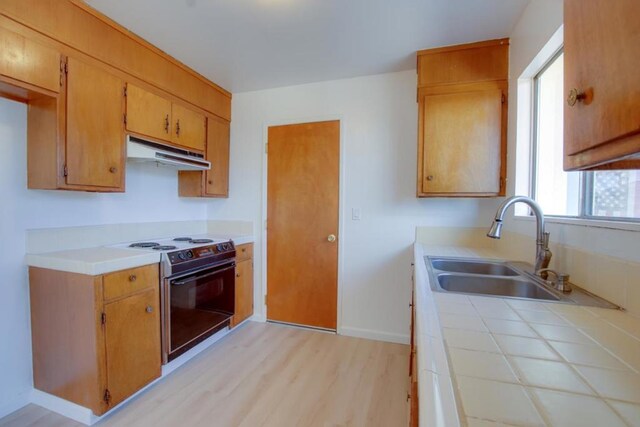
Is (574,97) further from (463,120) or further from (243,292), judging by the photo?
(243,292)

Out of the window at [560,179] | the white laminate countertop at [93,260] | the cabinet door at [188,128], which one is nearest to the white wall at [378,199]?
the window at [560,179]

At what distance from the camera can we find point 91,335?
4.93ft

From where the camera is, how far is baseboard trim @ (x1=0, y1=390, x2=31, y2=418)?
5.21 ft

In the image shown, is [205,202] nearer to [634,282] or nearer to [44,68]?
[44,68]

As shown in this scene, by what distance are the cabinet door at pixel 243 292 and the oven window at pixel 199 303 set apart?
0.11 m

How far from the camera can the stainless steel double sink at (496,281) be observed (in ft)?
3.24

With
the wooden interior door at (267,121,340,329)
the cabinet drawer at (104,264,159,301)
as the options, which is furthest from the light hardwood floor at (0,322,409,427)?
the cabinet drawer at (104,264,159,301)

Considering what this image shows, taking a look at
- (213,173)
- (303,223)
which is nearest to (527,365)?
(303,223)

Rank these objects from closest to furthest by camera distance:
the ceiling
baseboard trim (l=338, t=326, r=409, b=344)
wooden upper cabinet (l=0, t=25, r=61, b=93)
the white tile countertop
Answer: the white tile countertop < wooden upper cabinet (l=0, t=25, r=61, b=93) < the ceiling < baseboard trim (l=338, t=326, r=409, b=344)

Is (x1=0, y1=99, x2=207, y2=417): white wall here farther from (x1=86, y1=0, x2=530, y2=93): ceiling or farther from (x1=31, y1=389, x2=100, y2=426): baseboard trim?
(x1=86, y1=0, x2=530, y2=93): ceiling

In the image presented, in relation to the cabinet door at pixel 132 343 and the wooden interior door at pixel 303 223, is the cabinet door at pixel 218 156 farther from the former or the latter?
the cabinet door at pixel 132 343

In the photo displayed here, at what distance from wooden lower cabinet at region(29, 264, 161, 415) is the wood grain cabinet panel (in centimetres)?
107

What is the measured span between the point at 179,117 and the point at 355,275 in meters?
2.10

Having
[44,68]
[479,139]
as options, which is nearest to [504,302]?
[479,139]
